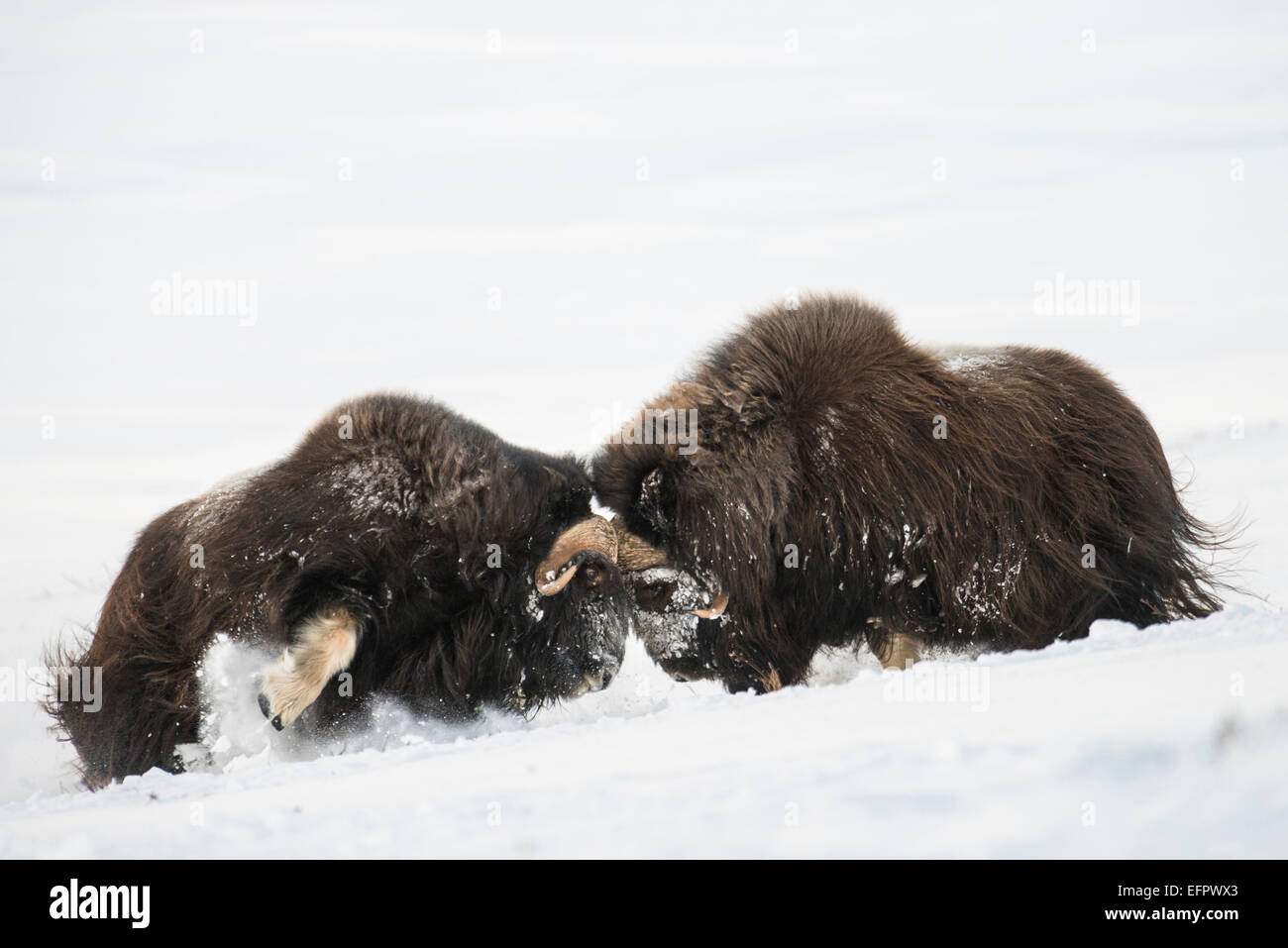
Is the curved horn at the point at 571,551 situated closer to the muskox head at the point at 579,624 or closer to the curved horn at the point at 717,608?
the muskox head at the point at 579,624

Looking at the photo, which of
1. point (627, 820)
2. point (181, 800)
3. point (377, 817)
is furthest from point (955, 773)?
point (181, 800)

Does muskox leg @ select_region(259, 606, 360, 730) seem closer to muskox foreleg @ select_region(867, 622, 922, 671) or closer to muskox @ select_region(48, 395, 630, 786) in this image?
muskox @ select_region(48, 395, 630, 786)

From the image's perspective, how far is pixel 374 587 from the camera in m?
3.50

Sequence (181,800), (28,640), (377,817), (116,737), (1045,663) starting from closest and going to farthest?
(377,817)
(181,800)
(1045,663)
(116,737)
(28,640)

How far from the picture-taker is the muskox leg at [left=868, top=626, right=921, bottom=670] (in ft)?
12.2

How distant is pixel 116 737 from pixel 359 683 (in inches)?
28.8

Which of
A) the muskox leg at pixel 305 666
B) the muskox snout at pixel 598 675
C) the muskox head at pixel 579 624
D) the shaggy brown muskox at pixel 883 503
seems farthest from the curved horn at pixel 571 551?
the muskox leg at pixel 305 666

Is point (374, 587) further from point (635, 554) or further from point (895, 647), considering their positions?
point (895, 647)

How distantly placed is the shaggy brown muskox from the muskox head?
0.10 meters

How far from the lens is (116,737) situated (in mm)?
3574

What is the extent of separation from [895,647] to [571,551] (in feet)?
3.45

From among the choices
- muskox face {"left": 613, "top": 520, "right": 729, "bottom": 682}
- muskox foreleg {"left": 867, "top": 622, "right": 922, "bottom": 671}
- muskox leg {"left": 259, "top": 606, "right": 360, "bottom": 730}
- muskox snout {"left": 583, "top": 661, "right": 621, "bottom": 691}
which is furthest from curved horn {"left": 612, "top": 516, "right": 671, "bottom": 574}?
muskox leg {"left": 259, "top": 606, "right": 360, "bottom": 730}

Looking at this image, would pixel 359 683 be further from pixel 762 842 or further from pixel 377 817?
pixel 762 842

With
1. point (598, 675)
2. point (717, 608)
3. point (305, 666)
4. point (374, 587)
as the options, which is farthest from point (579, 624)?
point (305, 666)
